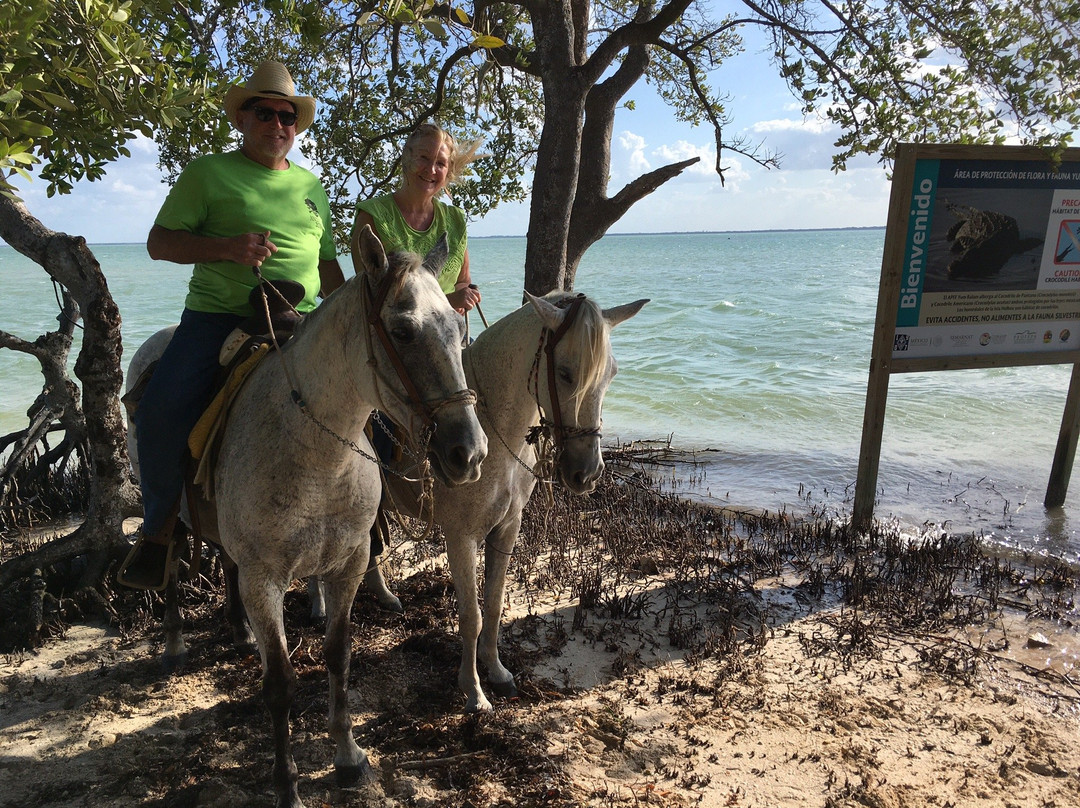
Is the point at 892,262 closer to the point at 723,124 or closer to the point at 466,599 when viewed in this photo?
the point at 723,124

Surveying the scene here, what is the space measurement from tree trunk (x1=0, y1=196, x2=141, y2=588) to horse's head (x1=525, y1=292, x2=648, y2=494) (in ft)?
10.3

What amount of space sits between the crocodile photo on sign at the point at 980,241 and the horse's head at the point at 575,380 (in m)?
4.33

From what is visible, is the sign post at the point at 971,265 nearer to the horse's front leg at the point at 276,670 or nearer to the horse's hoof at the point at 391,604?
the horse's hoof at the point at 391,604

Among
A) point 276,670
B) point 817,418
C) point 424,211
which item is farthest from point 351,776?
point 817,418

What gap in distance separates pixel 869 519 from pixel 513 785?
177 inches

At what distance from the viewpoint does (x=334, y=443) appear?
2691 mm

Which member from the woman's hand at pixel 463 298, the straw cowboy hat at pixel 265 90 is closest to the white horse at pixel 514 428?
the woman's hand at pixel 463 298

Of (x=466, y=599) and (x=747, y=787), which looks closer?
(x=747, y=787)

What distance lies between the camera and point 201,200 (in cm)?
307

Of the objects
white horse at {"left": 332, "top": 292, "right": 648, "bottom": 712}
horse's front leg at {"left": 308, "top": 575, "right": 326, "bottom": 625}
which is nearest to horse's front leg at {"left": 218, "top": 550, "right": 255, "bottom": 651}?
horse's front leg at {"left": 308, "top": 575, "right": 326, "bottom": 625}

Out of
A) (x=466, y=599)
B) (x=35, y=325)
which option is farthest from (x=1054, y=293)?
(x=35, y=325)

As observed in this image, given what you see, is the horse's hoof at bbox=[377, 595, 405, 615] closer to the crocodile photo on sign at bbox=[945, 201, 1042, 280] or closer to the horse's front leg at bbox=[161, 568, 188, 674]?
the horse's front leg at bbox=[161, 568, 188, 674]

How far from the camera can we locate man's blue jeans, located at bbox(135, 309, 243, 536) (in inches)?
121

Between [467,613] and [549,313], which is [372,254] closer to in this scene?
[549,313]
